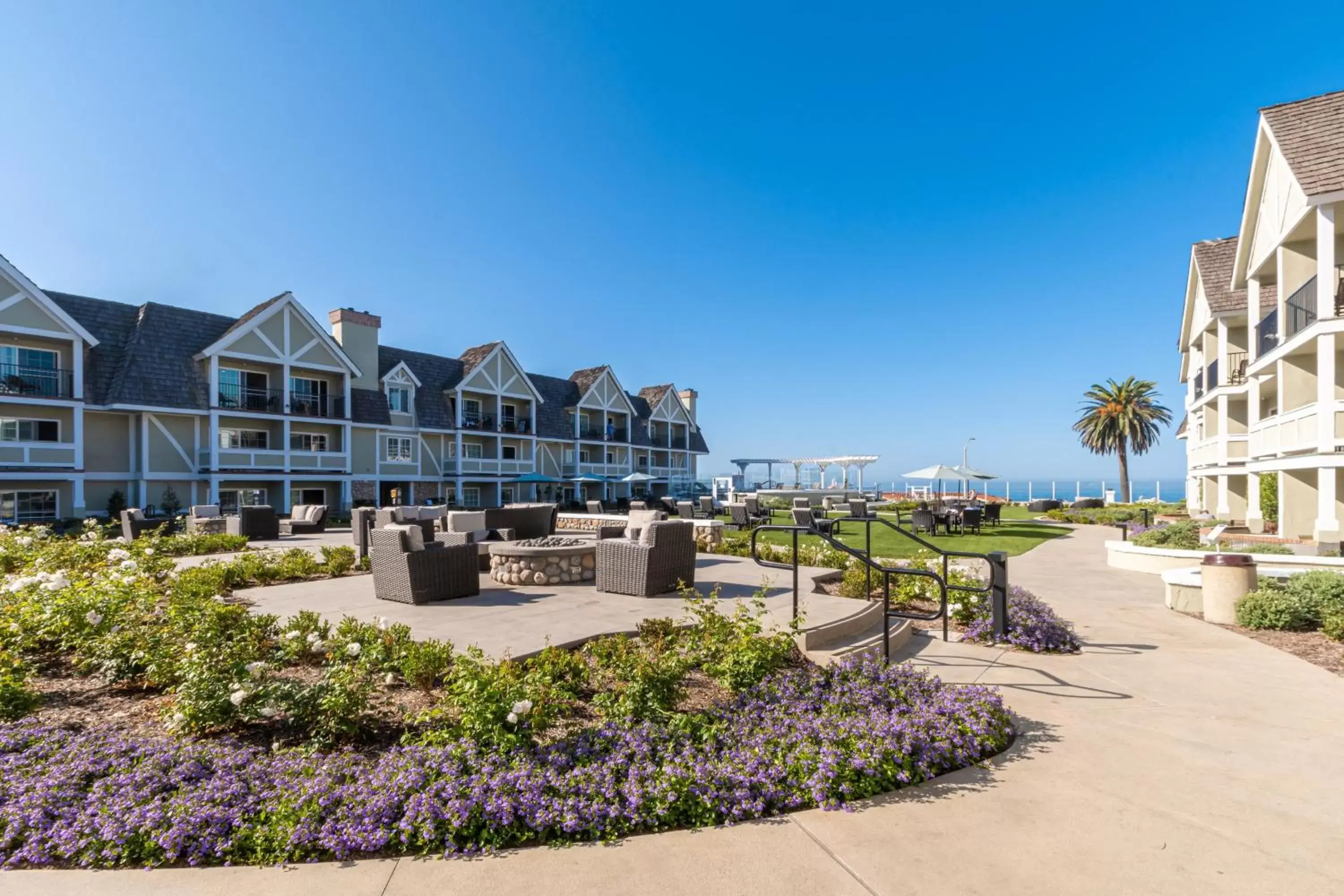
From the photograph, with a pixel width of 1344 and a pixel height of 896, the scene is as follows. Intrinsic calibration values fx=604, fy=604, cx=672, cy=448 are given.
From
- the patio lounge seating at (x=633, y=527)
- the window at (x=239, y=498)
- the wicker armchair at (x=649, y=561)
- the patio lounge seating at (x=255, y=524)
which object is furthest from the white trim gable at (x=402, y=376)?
the wicker armchair at (x=649, y=561)

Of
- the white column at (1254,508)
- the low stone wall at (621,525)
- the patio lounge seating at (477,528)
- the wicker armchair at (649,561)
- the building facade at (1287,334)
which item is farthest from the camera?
the white column at (1254,508)

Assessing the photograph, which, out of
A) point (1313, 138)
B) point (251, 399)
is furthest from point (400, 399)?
point (1313, 138)

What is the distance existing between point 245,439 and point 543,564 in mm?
23700

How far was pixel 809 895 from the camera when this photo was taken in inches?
102

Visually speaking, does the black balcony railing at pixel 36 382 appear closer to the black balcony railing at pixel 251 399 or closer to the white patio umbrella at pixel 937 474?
the black balcony railing at pixel 251 399

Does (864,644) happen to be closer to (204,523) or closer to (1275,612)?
(1275,612)

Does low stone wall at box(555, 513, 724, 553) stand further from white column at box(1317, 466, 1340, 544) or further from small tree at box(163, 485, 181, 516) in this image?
small tree at box(163, 485, 181, 516)

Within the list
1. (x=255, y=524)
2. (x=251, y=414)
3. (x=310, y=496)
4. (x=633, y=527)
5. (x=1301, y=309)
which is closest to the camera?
(x=633, y=527)

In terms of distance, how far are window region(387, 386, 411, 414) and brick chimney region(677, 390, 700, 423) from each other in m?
23.7

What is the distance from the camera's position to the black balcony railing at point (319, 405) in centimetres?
2678

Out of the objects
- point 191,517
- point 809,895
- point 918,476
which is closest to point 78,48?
point 191,517

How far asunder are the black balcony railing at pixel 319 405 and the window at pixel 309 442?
3.81 ft

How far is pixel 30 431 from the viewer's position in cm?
2092

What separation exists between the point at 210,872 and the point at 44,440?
88.3 feet
